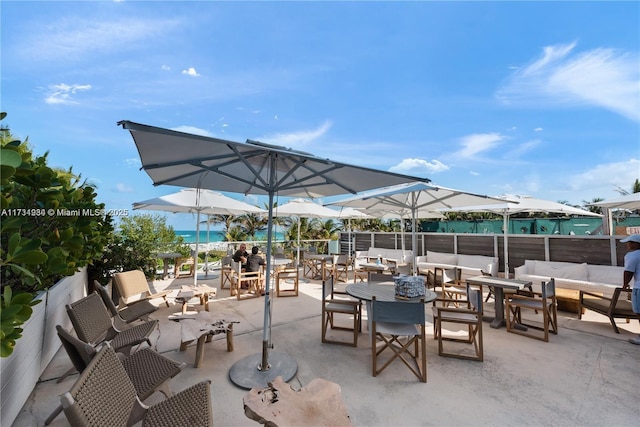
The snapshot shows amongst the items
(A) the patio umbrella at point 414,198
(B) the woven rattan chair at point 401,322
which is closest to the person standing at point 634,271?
(A) the patio umbrella at point 414,198

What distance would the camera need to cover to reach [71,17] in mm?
5598

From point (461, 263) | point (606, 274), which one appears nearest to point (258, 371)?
point (461, 263)

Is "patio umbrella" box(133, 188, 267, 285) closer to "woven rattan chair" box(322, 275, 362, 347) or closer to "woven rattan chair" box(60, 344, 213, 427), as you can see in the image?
"woven rattan chair" box(322, 275, 362, 347)

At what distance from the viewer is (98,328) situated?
10.1 feet

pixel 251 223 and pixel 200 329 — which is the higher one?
pixel 251 223

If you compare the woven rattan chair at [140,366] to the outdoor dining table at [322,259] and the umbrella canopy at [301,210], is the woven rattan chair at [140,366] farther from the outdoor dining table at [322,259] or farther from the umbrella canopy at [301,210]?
the umbrella canopy at [301,210]

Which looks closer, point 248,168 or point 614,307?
point 248,168

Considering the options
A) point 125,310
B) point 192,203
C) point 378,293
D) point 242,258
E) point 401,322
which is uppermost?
point 192,203

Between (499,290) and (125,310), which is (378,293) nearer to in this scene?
(499,290)

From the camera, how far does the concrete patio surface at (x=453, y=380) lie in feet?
7.61

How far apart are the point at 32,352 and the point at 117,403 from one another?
1839mm

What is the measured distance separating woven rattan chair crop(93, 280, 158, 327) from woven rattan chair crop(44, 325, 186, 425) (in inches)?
64.0

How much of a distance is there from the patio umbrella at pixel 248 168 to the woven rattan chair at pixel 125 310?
177 centimetres

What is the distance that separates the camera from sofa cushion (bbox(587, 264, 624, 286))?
577 cm
